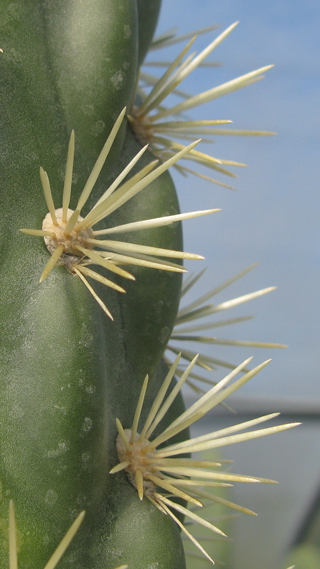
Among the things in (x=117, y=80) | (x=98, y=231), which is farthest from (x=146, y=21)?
(x=98, y=231)

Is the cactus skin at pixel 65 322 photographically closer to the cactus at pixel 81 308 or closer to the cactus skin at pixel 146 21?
the cactus at pixel 81 308

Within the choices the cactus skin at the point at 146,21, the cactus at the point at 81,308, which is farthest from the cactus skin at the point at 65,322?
the cactus skin at the point at 146,21

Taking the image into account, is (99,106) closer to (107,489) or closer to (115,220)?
(115,220)

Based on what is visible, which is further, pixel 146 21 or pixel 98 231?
pixel 146 21

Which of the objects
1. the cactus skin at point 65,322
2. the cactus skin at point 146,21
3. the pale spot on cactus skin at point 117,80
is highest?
the cactus skin at point 146,21

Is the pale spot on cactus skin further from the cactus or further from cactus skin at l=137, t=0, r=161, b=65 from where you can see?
cactus skin at l=137, t=0, r=161, b=65

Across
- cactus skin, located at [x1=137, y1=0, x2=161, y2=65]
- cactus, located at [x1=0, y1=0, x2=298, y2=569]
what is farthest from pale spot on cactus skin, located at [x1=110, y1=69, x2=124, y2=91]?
cactus skin, located at [x1=137, y1=0, x2=161, y2=65]

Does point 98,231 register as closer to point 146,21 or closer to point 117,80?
point 117,80

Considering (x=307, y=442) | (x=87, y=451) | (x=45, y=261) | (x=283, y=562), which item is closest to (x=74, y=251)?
(x=45, y=261)
